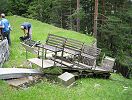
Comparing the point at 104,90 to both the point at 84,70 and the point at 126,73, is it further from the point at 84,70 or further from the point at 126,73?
the point at 126,73

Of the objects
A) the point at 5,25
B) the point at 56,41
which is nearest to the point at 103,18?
the point at 5,25

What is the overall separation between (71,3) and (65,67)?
1480 inches

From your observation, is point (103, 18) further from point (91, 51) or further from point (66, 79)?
point (66, 79)

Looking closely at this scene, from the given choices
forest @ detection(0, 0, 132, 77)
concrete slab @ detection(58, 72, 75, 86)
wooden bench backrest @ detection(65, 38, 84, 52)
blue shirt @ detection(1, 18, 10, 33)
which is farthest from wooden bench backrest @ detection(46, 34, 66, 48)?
forest @ detection(0, 0, 132, 77)

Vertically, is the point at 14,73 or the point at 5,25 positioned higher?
the point at 5,25

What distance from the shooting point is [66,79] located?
1409 centimetres

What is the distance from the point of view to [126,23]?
3969 centimetres

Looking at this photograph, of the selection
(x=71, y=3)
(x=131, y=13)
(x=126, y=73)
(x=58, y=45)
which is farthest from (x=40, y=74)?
(x=71, y=3)

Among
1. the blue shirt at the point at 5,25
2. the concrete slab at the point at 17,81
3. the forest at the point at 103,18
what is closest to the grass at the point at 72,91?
the concrete slab at the point at 17,81

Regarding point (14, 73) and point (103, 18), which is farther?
point (103, 18)

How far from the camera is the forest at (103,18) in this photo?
37000 millimetres

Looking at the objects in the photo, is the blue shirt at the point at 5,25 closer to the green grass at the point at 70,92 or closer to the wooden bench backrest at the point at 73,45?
the wooden bench backrest at the point at 73,45

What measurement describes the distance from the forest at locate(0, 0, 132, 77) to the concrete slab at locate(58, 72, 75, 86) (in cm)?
2127

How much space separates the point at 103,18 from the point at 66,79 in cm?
2618
